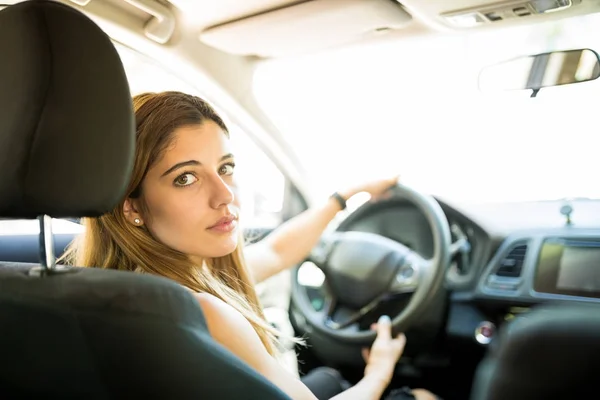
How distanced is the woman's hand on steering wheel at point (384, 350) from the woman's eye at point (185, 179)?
87 centimetres

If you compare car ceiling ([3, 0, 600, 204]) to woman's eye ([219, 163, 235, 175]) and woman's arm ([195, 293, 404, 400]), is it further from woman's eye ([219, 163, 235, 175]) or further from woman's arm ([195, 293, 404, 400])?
woman's arm ([195, 293, 404, 400])

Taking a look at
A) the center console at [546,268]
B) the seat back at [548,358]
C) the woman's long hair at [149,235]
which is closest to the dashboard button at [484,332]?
the center console at [546,268]

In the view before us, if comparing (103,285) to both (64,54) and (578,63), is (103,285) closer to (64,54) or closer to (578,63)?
(64,54)

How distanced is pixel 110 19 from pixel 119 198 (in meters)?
1.18

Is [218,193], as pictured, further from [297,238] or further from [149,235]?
[297,238]

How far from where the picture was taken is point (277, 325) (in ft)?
9.37

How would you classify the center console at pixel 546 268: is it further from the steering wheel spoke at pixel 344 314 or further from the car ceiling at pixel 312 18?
the car ceiling at pixel 312 18

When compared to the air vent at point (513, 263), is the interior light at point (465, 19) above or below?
above

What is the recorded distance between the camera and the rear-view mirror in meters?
2.18

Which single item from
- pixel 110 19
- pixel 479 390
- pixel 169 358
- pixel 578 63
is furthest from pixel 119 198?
pixel 578 63

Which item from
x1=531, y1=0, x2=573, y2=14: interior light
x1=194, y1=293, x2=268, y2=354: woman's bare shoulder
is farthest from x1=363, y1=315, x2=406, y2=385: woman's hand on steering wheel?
x1=531, y1=0, x2=573, y2=14: interior light

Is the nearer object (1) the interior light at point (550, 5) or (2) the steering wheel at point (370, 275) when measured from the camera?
(1) the interior light at point (550, 5)

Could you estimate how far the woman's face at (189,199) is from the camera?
60.1 inches

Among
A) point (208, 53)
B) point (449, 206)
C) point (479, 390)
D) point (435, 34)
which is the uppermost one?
point (435, 34)
